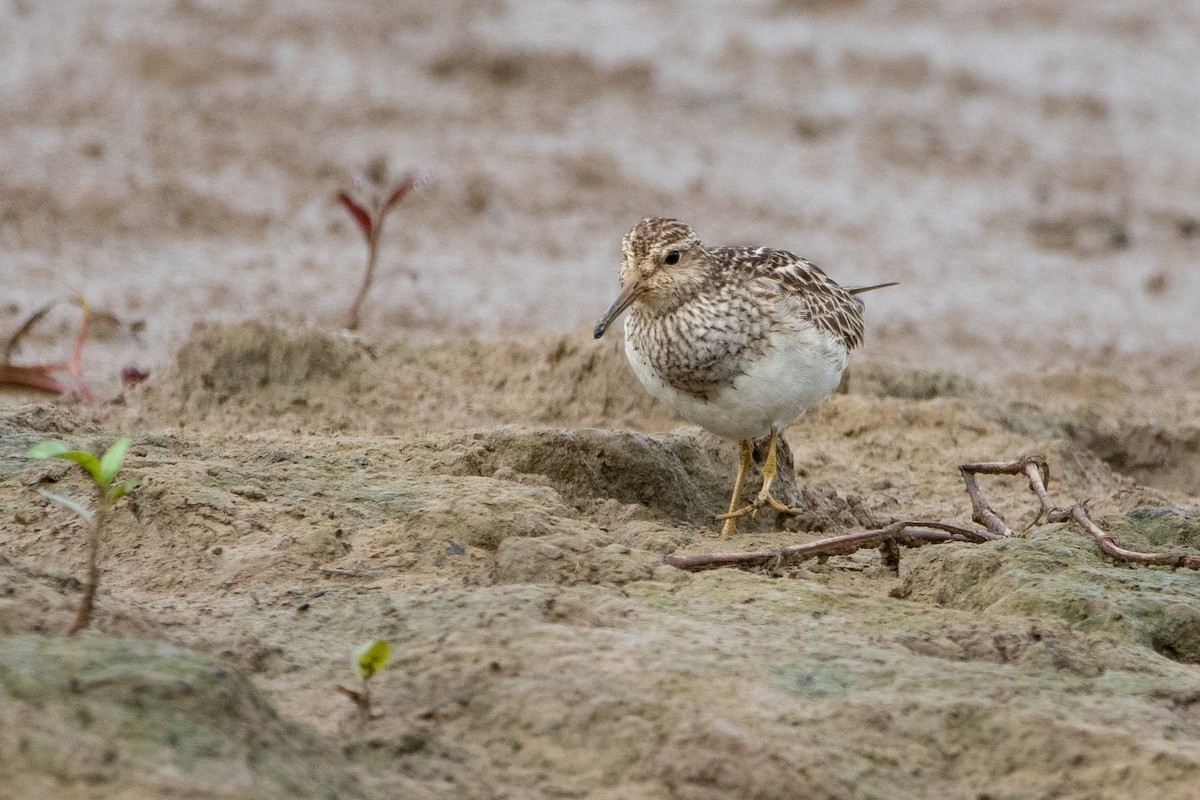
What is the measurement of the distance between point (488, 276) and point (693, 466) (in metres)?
4.15

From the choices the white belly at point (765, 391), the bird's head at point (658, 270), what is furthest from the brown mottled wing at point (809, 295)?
the bird's head at point (658, 270)

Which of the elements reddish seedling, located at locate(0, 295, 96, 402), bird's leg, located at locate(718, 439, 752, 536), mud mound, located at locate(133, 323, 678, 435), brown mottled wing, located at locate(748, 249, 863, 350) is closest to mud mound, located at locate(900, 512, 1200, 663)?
bird's leg, located at locate(718, 439, 752, 536)

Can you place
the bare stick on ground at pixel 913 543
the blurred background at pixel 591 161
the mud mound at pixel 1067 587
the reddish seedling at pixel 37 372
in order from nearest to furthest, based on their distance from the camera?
1. the mud mound at pixel 1067 587
2. the bare stick on ground at pixel 913 543
3. the reddish seedling at pixel 37 372
4. the blurred background at pixel 591 161

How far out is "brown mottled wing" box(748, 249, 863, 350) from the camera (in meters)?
5.48

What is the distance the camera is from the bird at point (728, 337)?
17.2 feet

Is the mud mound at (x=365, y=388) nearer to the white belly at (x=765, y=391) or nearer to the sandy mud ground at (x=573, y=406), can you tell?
the sandy mud ground at (x=573, y=406)

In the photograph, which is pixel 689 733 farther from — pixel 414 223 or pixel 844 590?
pixel 414 223

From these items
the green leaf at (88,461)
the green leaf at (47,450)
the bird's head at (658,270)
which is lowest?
the green leaf at (88,461)

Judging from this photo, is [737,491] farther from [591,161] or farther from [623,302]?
[591,161]

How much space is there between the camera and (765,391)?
17.1 ft

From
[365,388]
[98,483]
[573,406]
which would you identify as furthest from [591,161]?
[98,483]

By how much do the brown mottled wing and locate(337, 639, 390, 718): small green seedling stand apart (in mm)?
2510

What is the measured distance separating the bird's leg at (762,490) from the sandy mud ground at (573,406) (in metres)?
0.10

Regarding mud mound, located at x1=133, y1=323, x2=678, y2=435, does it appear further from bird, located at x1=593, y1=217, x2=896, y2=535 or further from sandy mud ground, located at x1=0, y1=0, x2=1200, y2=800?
bird, located at x1=593, y1=217, x2=896, y2=535
